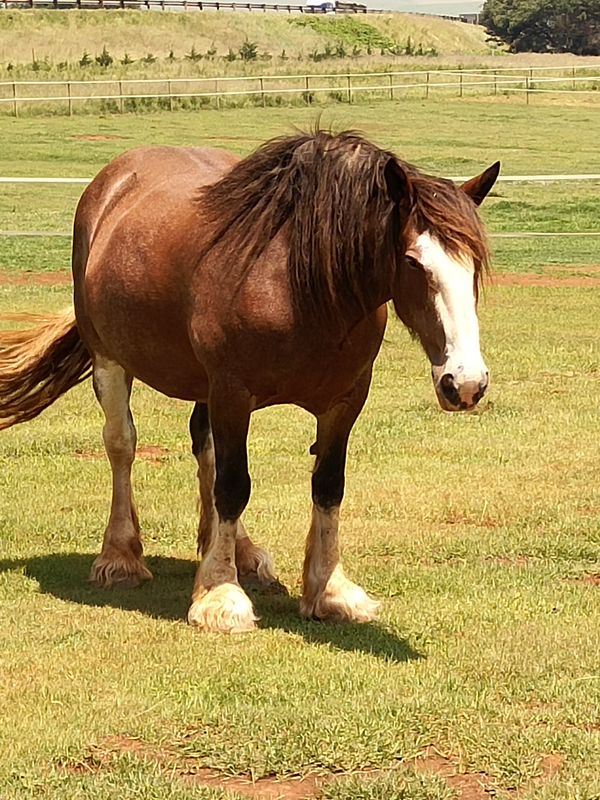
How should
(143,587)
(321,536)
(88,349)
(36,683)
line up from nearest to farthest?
(36,683) < (321,536) < (143,587) < (88,349)

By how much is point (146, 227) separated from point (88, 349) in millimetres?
915

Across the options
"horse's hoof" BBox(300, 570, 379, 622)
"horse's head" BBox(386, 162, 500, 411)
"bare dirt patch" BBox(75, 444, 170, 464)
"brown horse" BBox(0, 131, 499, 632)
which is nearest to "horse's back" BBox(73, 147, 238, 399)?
"brown horse" BBox(0, 131, 499, 632)

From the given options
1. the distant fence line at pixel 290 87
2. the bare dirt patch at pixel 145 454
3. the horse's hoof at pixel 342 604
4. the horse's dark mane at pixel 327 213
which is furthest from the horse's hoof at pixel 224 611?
the distant fence line at pixel 290 87

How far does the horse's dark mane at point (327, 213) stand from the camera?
492 centimetres

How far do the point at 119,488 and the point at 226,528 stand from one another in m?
1.07

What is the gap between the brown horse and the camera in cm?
491

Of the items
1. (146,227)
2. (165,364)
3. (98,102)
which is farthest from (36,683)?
(98,102)

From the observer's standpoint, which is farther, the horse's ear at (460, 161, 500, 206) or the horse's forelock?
the horse's ear at (460, 161, 500, 206)

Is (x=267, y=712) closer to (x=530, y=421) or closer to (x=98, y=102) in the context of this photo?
(x=530, y=421)

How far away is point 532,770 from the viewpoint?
4086mm

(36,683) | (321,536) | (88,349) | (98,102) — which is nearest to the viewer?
(36,683)

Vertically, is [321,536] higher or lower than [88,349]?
lower

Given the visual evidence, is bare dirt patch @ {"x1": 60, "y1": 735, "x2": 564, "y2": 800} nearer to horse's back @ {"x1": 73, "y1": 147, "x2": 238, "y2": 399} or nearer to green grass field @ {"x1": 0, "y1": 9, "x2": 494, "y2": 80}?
horse's back @ {"x1": 73, "y1": 147, "x2": 238, "y2": 399}

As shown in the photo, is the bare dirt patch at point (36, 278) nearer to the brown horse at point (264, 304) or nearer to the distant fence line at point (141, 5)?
the brown horse at point (264, 304)
